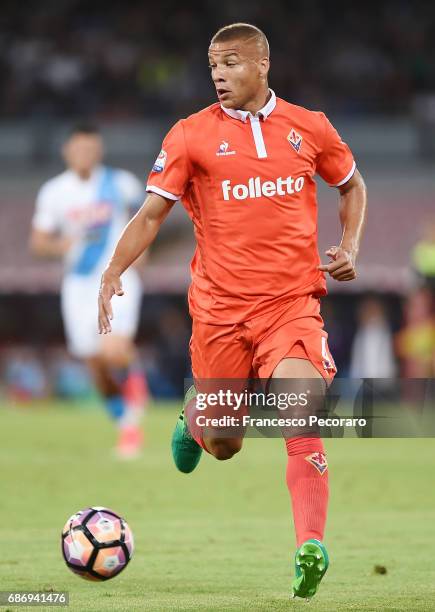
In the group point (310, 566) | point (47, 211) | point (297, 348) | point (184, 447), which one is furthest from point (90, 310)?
point (310, 566)

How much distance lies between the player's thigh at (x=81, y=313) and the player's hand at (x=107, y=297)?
6407 millimetres

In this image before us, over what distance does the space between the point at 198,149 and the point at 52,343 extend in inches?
778

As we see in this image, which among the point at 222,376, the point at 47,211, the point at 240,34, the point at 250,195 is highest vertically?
the point at 240,34

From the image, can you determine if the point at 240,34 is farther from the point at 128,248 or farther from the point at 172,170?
the point at 128,248

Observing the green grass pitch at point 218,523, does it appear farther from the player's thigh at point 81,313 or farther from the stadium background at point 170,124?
the stadium background at point 170,124

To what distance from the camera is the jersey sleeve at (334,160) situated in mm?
6211

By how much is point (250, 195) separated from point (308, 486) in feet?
4.29

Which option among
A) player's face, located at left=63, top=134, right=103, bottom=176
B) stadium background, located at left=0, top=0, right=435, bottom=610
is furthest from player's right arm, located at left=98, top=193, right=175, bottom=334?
stadium background, located at left=0, top=0, right=435, bottom=610

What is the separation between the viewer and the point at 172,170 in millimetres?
5934

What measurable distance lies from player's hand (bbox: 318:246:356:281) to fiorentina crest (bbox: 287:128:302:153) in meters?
0.51

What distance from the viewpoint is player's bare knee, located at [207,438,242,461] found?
20.2 feet

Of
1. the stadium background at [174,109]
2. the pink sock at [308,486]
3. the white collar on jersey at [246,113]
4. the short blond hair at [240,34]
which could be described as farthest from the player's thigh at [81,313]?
the stadium background at [174,109]

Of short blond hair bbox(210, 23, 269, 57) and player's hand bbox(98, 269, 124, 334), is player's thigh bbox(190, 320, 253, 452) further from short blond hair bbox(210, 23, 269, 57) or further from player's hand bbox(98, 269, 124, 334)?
short blond hair bbox(210, 23, 269, 57)

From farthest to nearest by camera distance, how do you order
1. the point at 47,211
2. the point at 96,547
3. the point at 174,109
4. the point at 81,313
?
the point at 174,109
the point at 81,313
the point at 47,211
the point at 96,547
